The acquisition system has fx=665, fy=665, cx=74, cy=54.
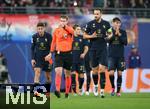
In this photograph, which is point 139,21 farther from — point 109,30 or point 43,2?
point 109,30

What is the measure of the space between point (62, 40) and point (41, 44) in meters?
1.23

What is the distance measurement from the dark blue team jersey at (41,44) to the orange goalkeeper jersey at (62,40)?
102cm

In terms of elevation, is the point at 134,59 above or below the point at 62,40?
below

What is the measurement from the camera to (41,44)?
20469 mm

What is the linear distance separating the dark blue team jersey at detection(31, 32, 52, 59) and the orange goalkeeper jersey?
102cm

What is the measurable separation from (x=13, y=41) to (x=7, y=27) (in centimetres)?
70

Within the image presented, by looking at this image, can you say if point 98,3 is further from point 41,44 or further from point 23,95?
point 23,95

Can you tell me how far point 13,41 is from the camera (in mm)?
28188

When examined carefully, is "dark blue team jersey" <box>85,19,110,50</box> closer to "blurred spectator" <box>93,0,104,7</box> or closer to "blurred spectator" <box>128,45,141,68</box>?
"blurred spectator" <box>128,45,141,68</box>

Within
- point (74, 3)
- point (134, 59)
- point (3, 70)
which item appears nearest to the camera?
point (3, 70)

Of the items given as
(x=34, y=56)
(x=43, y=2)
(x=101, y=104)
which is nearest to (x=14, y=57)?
(x=43, y=2)

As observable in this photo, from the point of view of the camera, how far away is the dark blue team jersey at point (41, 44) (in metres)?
20.5

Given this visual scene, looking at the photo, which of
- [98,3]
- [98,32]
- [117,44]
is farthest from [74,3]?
[98,32]

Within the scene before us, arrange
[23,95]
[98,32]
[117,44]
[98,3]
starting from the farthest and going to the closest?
[98,3], [117,44], [98,32], [23,95]
